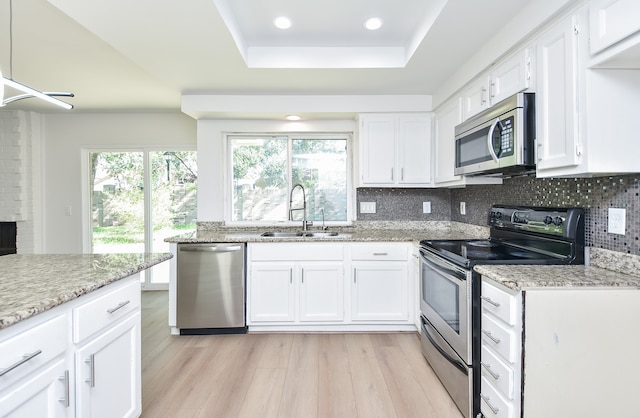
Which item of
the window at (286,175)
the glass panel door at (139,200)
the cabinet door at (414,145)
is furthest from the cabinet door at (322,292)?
the glass panel door at (139,200)

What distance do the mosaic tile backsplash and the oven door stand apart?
2.23ft

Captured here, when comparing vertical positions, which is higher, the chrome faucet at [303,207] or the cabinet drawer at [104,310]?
the chrome faucet at [303,207]

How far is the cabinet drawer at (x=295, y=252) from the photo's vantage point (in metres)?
2.95

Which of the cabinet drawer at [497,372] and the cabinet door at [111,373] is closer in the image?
the cabinet door at [111,373]

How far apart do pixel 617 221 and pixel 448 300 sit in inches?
35.9

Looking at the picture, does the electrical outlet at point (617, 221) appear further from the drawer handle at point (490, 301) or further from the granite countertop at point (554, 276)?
the drawer handle at point (490, 301)

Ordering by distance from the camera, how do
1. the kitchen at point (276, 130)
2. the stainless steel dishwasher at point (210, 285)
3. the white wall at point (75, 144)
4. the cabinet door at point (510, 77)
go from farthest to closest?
→ 1. the white wall at point (75, 144)
2. the stainless steel dishwasher at point (210, 285)
3. the cabinet door at point (510, 77)
4. the kitchen at point (276, 130)

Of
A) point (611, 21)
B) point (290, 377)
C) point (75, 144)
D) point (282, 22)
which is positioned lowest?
point (290, 377)

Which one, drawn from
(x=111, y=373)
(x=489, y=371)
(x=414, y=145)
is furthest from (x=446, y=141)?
(x=111, y=373)

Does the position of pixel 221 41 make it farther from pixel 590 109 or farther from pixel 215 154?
pixel 590 109

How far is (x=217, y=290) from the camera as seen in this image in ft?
9.65

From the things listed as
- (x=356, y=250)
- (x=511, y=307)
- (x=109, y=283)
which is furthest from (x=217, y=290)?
(x=511, y=307)

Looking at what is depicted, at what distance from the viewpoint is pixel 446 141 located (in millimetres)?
2986

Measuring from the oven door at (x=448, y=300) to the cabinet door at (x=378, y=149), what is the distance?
39.0 inches
